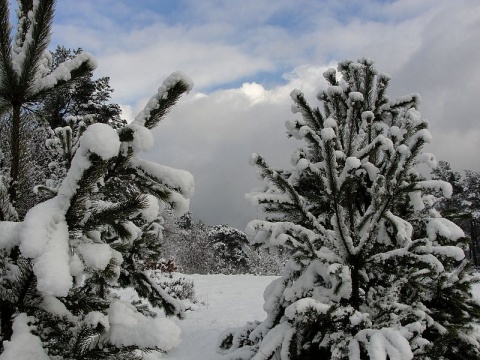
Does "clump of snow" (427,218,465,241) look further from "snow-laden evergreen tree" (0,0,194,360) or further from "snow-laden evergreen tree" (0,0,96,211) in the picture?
"snow-laden evergreen tree" (0,0,96,211)

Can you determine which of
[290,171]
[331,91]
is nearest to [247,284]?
[290,171]

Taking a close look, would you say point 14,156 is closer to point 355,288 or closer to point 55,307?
point 55,307

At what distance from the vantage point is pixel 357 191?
3627 millimetres

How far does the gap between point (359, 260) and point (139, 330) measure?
1755 millimetres

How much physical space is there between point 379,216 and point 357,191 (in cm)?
94

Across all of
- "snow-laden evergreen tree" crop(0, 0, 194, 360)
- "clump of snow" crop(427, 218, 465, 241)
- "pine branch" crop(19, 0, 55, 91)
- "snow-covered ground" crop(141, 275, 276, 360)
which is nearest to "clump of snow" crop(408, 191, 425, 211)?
"clump of snow" crop(427, 218, 465, 241)

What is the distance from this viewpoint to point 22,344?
1507 mm

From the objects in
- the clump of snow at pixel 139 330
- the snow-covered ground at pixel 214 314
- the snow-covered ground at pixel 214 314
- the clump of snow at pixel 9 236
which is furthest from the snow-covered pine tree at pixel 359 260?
the snow-covered ground at pixel 214 314

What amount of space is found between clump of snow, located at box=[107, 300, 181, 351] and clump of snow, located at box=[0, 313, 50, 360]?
0.91 ft

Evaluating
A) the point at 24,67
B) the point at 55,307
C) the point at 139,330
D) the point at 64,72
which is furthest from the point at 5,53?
the point at 139,330

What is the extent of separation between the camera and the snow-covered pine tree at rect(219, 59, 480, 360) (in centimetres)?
254

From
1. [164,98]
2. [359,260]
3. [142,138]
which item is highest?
[164,98]

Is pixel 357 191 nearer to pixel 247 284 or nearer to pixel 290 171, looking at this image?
pixel 290 171

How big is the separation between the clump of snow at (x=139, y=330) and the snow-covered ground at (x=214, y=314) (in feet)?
8.08
